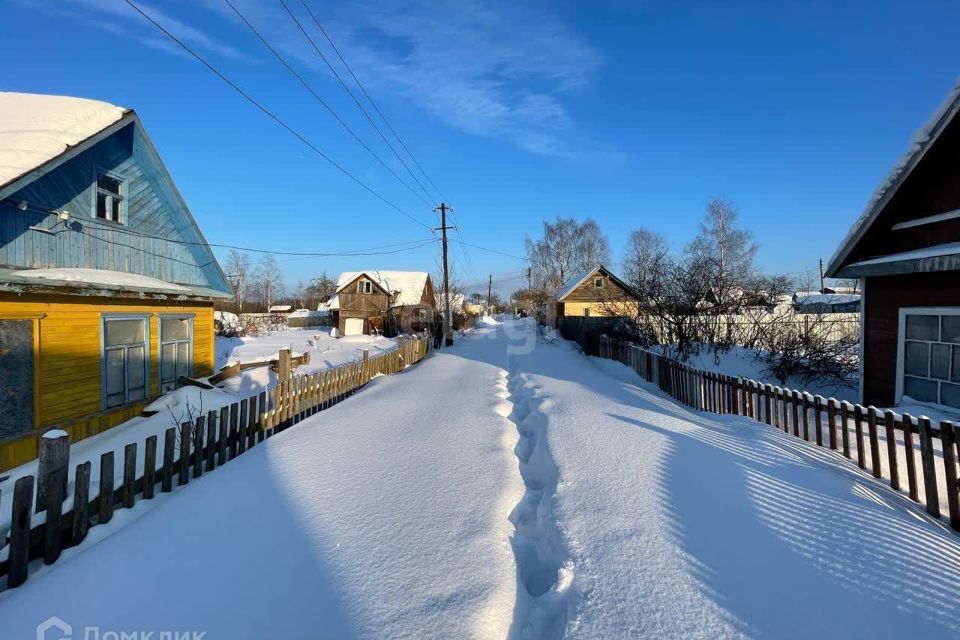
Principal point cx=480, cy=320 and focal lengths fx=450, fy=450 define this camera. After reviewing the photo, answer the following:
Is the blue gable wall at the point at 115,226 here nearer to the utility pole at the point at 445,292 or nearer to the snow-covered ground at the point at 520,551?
the snow-covered ground at the point at 520,551

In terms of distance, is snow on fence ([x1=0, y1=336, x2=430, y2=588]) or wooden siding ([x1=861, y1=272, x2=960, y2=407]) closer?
snow on fence ([x1=0, y1=336, x2=430, y2=588])

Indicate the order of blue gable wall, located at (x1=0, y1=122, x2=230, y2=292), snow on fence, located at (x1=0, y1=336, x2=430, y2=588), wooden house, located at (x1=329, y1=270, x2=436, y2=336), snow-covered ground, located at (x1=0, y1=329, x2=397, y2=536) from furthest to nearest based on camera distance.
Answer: wooden house, located at (x1=329, y1=270, x2=436, y2=336) < blue gable wall, located at (x1=0, y1=122, x2=230, y2=292) < snow-covered ground, located at (x1=0, y1=329, x2=397, y2=536) < snow on fence, located at (x1=0, y1=336, x2=430, y2=588)

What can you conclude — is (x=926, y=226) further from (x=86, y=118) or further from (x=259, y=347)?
(x=259, y=347)

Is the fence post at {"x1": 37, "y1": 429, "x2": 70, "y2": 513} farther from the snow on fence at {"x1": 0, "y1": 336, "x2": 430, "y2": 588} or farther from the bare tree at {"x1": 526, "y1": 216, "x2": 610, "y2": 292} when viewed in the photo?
the bare tree at {"x1": 526, "y1": 216, "x2": 610, "y2": 292}

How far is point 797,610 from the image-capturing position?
2.55m

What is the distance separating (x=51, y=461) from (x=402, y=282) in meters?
42.4

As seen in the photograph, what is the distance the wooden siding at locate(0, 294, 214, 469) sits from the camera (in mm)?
6982

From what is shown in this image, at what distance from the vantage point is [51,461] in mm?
3293

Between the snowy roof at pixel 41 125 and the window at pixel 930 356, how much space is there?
555 inches

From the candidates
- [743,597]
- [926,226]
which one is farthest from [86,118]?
[926,226]

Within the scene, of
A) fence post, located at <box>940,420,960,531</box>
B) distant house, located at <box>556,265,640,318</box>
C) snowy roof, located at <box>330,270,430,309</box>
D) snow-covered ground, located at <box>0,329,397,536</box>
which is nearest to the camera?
fence post, located at <box>940,420,960,531</box>

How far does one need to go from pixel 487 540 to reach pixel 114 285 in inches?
340

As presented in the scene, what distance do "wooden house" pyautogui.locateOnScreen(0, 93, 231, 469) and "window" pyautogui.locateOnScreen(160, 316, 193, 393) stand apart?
25mm

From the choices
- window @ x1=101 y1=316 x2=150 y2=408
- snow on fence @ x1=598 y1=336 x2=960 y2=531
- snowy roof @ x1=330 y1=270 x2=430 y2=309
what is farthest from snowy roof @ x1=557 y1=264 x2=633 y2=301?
window @ x1=101 y1=316 x2=150 y2=408
